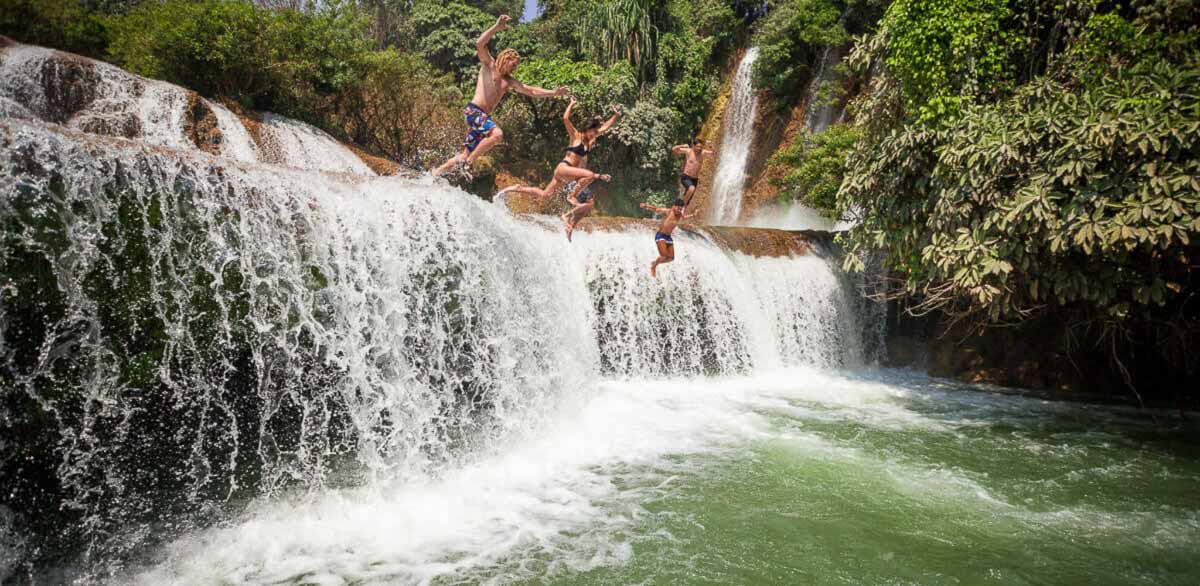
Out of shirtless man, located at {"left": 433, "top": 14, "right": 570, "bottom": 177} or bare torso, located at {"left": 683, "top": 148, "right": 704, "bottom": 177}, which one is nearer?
shirtless man, located at {"left": 433, "top": 14, "right": 570, "bottom": 177}

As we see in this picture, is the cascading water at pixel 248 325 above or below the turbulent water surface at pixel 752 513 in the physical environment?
above

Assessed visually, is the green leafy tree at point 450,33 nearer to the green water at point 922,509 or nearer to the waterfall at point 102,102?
the waterfall at point 102,102

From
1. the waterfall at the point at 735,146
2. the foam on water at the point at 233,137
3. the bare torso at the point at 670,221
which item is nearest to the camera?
the bare torso at the point at 670,221

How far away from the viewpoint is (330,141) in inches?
528

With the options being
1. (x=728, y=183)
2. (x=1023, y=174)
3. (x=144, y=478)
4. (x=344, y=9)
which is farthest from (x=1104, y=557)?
(x=344, y=9)

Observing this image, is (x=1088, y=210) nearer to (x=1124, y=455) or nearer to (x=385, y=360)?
(x=1124, y=455)

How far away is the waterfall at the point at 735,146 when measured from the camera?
63.5 ft

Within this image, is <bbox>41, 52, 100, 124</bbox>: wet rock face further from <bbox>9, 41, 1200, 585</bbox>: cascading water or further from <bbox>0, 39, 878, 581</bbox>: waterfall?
<bbox>9, 41, 1200, 585</bbox>: cascading water

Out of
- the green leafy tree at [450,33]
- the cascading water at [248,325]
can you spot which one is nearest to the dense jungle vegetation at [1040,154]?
the cascading water at [248,325]

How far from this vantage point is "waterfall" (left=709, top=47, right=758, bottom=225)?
1936cm

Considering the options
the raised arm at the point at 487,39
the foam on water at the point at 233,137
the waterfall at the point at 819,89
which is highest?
the waterfall at the point at 819,89

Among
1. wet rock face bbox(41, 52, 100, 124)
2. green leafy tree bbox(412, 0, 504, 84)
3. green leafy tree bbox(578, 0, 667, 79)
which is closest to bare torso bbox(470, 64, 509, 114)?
wet rock face bbox(41, 52, 100, 124)

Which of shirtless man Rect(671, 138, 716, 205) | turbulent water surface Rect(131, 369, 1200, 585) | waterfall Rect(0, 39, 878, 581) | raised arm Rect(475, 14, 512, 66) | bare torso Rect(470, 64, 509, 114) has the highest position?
raised arm Rect(475, 14, 512, 66)

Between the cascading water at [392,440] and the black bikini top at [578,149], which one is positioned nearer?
the cascading water at [392,440]
